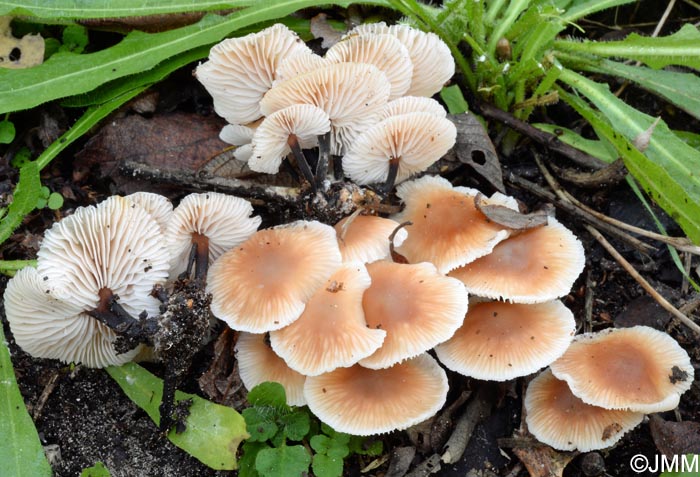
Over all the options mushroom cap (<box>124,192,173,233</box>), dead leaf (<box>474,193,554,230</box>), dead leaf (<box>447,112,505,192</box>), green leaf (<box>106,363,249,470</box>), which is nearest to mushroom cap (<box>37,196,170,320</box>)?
mushroom cap (<box>124,192,173,233</box>)

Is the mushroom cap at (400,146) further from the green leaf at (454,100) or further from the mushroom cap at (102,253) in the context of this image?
the mushroom cap at (102,253)

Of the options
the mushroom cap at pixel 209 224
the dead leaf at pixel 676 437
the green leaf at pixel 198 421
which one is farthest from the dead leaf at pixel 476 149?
the green leaf at pixel 198 421

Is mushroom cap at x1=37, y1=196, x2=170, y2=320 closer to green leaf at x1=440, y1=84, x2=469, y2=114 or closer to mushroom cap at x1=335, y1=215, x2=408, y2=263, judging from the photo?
mushroom cap at x1=335, y1=215, x2=408, y2=263

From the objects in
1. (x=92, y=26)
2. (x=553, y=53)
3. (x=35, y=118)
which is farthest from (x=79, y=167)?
(x=553, y=53)

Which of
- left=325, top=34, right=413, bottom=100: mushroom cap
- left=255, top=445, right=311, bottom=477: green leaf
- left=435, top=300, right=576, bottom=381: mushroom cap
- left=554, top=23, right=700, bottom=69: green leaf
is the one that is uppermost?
left=325, top=34, right=413, bottom=100: mushroom cap

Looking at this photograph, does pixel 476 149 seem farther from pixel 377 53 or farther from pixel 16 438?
pixel 16 438
